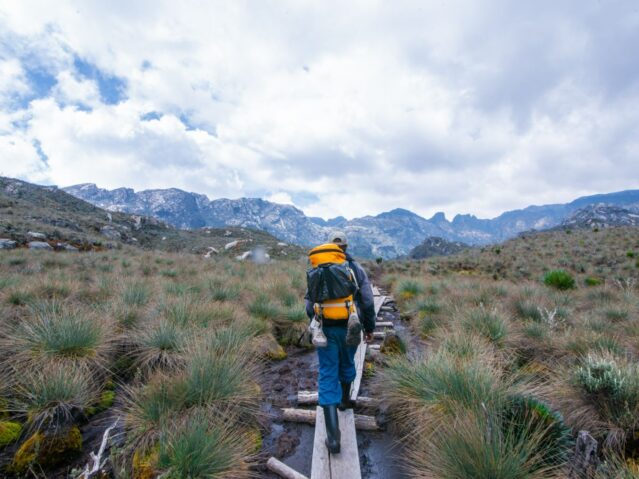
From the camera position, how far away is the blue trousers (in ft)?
11.9

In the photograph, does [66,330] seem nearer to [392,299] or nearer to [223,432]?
[223,432]

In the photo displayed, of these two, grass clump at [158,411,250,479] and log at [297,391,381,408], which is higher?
A: grass clump at [158,411,250,479]

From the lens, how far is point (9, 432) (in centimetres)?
321

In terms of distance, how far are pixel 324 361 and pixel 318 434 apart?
911 millimetres

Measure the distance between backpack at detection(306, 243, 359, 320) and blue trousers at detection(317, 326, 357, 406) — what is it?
262 mm

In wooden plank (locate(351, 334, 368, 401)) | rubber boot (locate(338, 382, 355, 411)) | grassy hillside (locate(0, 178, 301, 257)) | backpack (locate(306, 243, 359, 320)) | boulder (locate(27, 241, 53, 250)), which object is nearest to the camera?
backpack (locate(306, 243, 359, 320))

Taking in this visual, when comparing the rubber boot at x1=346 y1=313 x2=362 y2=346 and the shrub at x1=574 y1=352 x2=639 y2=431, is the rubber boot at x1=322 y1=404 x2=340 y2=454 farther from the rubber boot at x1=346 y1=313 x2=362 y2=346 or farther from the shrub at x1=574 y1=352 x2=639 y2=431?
the shrub at x1=574 y1=352 x2=639 y2=431

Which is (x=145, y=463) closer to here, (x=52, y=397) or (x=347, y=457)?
(x=52, y=397)

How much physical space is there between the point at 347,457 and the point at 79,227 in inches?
1551

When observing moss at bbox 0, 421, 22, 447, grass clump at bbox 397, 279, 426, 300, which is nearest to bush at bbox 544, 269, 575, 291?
grass clump at bbox 397, 279, 426, 300

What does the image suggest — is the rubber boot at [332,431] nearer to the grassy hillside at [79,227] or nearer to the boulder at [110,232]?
the grassy hillside at [79,227]

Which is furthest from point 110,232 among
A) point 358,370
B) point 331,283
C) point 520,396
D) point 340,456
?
point 520,396

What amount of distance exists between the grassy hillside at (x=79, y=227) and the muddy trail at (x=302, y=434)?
69.1ft

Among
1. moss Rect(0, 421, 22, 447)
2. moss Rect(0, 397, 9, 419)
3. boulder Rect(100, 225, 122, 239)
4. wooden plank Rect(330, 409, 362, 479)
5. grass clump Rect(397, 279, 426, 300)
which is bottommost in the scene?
wooden plank Rect(330, 409, 362, 479)
